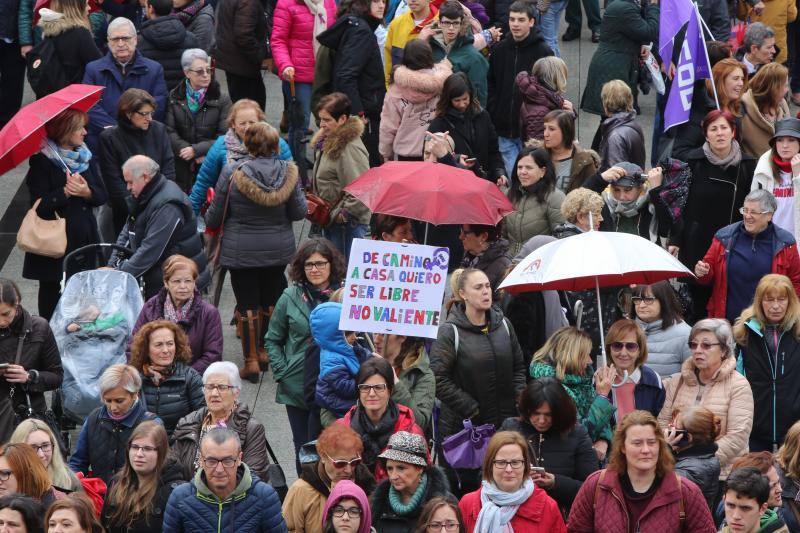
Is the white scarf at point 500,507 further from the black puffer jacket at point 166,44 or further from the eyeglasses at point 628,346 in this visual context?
the black puffer jacket at point 166,44

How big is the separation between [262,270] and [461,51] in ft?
10.5

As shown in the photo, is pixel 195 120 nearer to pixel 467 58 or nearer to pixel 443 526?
pixel 467 58

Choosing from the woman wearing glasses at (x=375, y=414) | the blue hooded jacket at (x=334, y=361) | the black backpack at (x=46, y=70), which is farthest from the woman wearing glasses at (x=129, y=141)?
the woman wearing glasses at (x=375, y=414)

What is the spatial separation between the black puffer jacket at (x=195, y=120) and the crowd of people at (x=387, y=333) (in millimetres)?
25

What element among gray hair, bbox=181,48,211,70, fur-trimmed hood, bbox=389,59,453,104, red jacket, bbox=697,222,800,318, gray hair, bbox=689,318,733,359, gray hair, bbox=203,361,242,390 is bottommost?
gray hair, bbox=203,361,242,390

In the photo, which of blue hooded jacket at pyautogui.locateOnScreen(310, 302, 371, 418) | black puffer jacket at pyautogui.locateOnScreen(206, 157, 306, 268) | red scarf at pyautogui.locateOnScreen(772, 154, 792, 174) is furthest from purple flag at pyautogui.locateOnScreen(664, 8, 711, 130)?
blue hooded jacket at pyautogui.locateOnScreen(310, 302, 371, 418)

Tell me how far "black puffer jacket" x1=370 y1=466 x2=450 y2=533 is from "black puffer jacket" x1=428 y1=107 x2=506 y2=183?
4989 millimetres

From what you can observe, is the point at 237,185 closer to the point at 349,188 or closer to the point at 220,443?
the point at 349,188

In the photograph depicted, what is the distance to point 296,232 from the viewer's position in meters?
15.9

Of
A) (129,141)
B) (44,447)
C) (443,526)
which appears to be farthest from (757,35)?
(44,447)

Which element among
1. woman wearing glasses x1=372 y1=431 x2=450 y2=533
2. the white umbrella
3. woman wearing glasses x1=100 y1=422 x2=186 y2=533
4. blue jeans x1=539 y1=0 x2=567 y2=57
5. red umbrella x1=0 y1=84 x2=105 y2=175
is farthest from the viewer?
blue jeans x1=539 y1=0 x2=567 y2=57

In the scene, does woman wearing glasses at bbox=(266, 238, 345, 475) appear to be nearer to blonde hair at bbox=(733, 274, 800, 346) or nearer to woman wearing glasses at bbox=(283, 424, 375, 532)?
woman wearing glasses at bbox=(283, 424, 375, 532)

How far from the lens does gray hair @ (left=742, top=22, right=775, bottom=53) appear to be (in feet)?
52.2

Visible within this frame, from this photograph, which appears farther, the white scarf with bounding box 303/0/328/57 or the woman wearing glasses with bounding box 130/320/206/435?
the white scarf with bounding box 303/0/328/57
